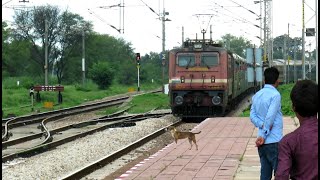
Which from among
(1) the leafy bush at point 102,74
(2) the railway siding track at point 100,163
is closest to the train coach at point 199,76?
(2) the railway siding track at point 100,163

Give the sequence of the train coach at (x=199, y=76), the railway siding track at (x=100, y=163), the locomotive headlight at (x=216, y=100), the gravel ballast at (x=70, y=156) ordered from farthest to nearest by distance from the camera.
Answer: the train coach at (x=199, y=76) → the locomotive headlight at (x=216, y=100) → the gravel ballast at (x=70, y=156) → the railway siding track at (x=100, y=163)

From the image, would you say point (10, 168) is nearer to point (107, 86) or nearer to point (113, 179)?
point (113, 179)

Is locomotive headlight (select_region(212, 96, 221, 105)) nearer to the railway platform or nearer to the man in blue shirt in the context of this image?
the railway platform

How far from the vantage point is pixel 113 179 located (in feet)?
35.2

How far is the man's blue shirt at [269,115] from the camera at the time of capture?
20.9 ft

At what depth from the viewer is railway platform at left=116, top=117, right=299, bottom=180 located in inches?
400

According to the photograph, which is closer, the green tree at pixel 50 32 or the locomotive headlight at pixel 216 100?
the locomotive headlight at pixel 216 100

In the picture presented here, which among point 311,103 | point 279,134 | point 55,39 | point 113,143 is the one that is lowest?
point 113,143

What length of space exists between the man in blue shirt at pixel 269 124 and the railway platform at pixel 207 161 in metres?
3.24

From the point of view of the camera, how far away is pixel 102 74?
208 ft

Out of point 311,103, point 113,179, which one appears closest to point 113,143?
point 113,179

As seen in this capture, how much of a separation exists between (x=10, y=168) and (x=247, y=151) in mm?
5303

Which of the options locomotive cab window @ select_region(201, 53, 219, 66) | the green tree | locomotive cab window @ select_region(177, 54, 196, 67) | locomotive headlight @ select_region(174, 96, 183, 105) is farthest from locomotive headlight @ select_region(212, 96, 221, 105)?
the green tree

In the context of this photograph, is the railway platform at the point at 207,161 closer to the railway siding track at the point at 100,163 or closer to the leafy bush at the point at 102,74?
the railway siding track at the point at 100,163
